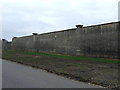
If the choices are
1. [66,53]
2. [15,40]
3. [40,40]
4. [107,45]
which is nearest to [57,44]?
[66,53]

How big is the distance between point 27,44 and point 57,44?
11.0 metres

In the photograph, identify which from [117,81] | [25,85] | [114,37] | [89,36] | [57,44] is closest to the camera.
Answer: [25,85]

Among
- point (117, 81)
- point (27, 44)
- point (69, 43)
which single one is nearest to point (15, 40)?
point (27, 44)

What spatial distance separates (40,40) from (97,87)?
2621 centimetres

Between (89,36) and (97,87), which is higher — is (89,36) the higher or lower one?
the higher one

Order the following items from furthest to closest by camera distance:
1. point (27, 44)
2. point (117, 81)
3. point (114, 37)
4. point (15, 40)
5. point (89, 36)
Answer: point (15, 40)
point (27, 44)
point (89, 36)
point (114, 37)
point (117, 81)

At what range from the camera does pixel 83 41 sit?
24.9 m

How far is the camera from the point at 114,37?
68.7ft

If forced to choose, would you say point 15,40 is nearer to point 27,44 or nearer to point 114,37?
point 27,44

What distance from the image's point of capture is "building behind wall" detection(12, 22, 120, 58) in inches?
837

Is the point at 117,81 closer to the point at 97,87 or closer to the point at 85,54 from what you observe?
the point at 97,87

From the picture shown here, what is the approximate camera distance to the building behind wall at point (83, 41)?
21250 millimetres

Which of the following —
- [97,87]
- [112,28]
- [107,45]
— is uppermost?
[112,28]

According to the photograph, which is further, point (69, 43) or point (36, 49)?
point (36, 49)
